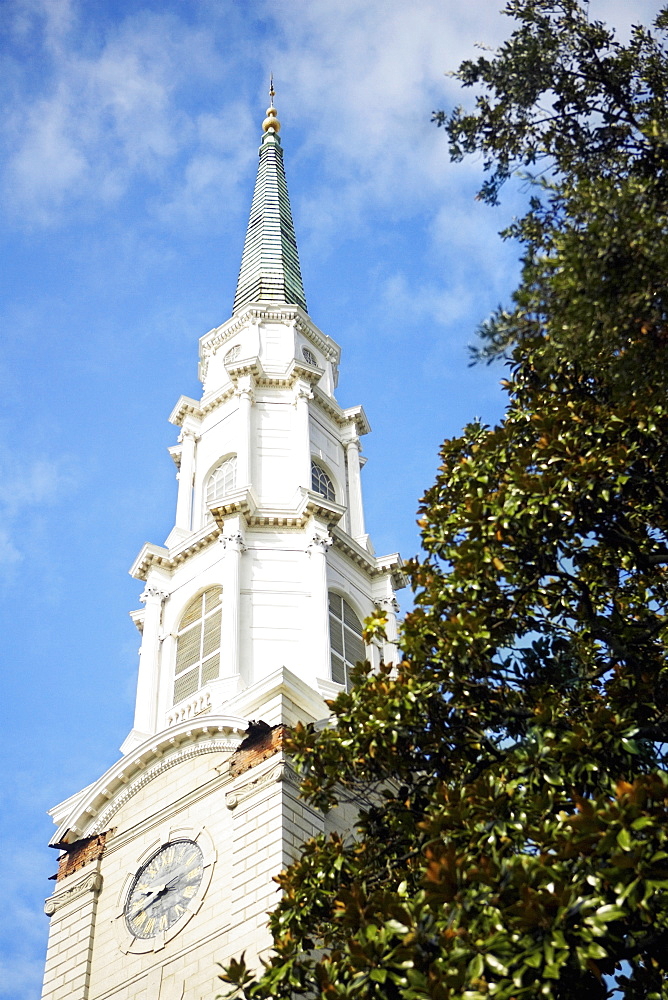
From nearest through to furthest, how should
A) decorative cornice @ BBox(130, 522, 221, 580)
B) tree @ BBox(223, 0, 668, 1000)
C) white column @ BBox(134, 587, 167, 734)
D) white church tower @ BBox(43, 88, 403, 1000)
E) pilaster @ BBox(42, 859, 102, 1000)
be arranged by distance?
1. tree @ BBox(223, 0, 668, 1000)
2. white church tower @ BBox(43, 88, 403, 1000)
3. pilaster @ BBox(42, 859, 102, 1000)
4. white column @ BBox(134, 587, 167, 734)
5. decorative cornice @ BBox(130, 522, 221, 580)

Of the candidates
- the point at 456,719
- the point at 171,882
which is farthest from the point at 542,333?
the point at 171,882

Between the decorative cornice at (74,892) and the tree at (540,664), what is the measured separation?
1034cm

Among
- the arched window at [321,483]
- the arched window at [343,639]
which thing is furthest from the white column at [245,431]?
the arched window at [343,639]

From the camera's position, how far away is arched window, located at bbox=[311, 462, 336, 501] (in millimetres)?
30734

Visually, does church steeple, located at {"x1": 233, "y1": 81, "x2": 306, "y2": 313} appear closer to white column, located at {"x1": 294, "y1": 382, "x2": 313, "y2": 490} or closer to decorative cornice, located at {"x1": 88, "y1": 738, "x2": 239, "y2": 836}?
white column, located at {"x1": 294, "y1": 382, "x2": 313, "y2": 490}

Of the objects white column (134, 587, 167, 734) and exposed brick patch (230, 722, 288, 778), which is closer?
exposed brick patch (230, 722, 288, 778)

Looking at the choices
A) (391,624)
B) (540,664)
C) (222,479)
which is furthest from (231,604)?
(540,664)

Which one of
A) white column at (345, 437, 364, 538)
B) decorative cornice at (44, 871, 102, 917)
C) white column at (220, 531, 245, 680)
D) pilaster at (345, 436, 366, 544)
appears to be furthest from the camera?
white column at (345, 437, 364, 538)

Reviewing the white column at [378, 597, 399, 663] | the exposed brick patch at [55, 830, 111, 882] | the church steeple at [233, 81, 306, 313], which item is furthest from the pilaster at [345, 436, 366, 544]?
the exposed brick patch at [55, 830, 111, 882]

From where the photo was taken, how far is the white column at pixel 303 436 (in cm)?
2966

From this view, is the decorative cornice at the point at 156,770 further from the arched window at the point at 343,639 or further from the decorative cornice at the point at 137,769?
the arched window at the point at 343,639

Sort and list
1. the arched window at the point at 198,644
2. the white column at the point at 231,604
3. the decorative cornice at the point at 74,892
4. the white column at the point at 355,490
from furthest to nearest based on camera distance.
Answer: the white column at the point at 355,490
the arched window at the point at 198,644
the white column at the point at 231,604
the decorative cornice at the point at 74,892

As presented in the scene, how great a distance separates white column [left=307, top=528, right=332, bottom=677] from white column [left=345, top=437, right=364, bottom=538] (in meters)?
3.16

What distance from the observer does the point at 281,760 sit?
21062 mm
